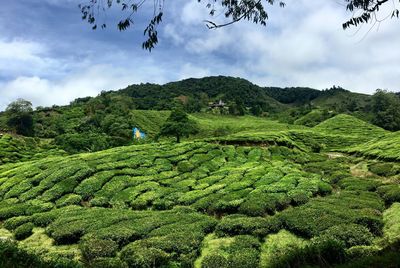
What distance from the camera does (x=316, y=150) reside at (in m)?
67.9

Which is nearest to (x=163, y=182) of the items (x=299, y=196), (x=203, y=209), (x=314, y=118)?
(x=203, y=209)

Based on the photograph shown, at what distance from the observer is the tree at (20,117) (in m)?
105

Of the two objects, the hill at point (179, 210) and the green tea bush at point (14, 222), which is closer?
the hill at point (179, 210)

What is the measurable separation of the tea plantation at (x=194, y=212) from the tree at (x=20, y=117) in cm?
6628

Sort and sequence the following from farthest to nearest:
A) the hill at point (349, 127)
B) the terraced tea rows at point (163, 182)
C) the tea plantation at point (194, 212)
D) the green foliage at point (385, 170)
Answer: the hill at point (349, 127)
the green foliage at point (385, 170)
the terraced tea rows at point (163, 182)
the tea plantation at point (194, 212)

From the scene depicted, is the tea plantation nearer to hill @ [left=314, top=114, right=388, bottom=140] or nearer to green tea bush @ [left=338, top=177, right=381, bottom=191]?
Answer: green tea bush @ [left=338, top=177, right=381, bottom=191]

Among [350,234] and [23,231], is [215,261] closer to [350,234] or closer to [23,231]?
[350,234]

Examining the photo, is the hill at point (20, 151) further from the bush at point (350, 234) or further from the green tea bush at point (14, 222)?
the bush at point (350, 234)

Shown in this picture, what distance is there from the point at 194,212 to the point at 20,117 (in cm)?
9407

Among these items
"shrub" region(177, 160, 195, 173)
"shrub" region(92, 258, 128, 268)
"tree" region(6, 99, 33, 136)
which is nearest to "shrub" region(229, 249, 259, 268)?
"shrub" region(92, 258, 128, 268)

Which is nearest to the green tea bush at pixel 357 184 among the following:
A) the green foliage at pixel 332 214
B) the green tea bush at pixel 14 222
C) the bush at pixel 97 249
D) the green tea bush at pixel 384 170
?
the green foliage at pixel 332 214

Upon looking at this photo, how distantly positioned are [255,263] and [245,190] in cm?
1274

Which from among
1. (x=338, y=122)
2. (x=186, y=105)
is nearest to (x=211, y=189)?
(x=338, y=122)

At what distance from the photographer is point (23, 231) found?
85.4ft
